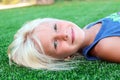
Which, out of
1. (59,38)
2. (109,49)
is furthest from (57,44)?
(109,49)

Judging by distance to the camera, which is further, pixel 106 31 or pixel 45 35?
pixel 106 31

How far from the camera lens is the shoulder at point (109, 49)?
6.84ft

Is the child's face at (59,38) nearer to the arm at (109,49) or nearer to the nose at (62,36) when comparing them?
the nose at (62,36)

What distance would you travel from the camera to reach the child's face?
209cm

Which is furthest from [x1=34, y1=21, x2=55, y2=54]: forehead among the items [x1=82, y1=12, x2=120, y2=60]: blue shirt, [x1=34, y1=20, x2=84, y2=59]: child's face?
[x1=82, y1=12, x2=120, y2=60]: blue shirt

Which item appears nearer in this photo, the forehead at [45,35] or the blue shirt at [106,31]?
the forehead at [45,35]

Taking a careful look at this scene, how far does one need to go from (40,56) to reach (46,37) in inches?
5.8

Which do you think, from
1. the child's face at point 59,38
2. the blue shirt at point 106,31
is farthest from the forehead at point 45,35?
the blue shirt at point 106,31

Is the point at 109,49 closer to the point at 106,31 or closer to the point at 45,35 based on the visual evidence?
the point at 106,31

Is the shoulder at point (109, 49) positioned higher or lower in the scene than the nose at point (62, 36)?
lower

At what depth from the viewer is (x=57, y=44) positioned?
2.09 m

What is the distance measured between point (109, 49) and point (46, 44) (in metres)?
0.40

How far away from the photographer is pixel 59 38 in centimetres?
208

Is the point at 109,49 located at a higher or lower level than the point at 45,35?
lower
